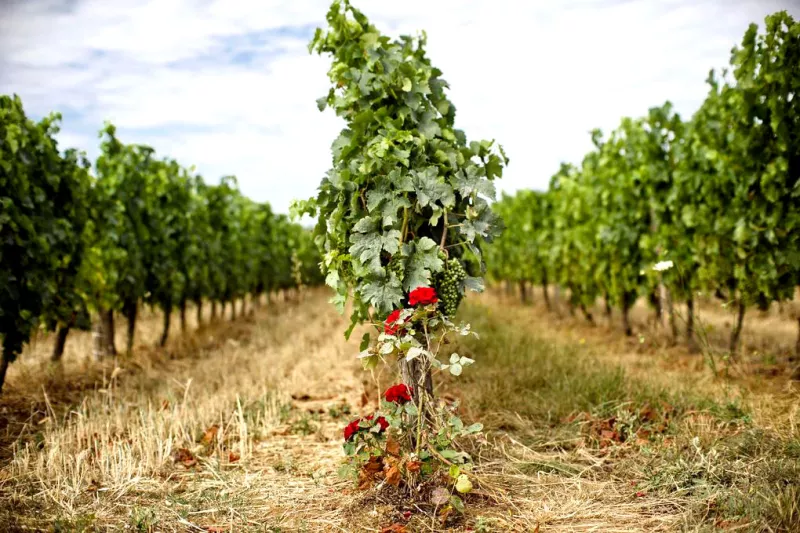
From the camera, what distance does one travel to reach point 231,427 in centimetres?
491

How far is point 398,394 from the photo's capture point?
343cm

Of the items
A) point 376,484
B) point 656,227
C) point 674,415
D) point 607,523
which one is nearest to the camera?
point 607,523

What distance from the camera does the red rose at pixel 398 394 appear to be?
342 centimetres

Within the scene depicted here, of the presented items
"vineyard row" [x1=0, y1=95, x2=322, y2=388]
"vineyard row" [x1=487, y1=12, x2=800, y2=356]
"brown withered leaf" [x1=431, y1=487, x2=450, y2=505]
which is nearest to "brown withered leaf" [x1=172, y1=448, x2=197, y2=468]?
"brown withered leaf" [x1=431, y1=487, x2=450, y2=505]

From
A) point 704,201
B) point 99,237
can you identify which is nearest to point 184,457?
point 99,237

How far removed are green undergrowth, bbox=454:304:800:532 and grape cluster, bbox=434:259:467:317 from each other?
124cm

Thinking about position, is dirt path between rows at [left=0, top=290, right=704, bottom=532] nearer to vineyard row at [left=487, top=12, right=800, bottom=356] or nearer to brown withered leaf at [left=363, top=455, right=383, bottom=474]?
brown withered leaf at [left=363, top=455, right=383, bottom=474]

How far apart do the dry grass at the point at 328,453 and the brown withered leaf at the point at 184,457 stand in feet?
0.03

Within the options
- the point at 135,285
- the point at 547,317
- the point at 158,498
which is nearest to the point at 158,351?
the point at 135,285

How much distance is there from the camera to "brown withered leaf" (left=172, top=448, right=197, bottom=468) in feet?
13.8

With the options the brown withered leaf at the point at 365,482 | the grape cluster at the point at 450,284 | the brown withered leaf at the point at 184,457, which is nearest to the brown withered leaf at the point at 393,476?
the brown withered leaf at the point at 365,482

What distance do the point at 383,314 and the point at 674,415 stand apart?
8.53 feet

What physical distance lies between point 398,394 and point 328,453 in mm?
1241

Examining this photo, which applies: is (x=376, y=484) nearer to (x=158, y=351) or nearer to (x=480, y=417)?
(x=480, y=417)
